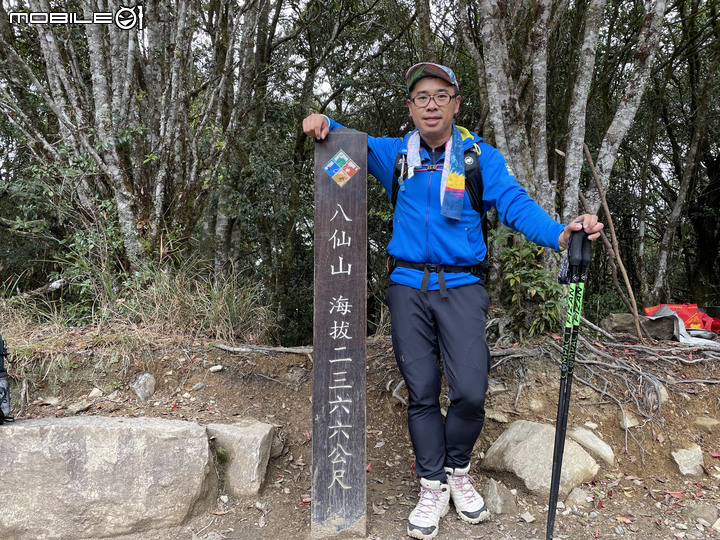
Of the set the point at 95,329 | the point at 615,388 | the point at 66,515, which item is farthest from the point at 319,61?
the point at 66,515

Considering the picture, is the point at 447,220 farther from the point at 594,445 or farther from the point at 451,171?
the point at 594,445

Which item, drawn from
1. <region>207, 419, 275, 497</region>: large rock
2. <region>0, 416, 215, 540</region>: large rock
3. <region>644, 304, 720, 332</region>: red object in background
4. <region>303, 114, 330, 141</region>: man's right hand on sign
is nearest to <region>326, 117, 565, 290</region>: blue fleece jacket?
<region>303, 114, 330, 141</region>: man's right hand on sign

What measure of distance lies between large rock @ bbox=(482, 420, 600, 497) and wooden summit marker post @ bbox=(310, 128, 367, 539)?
3.51 feet

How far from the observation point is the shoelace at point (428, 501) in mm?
2643

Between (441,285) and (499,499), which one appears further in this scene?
(499,499)

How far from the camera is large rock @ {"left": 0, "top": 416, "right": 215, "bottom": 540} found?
8.95ft

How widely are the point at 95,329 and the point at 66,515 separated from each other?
1.78 metres

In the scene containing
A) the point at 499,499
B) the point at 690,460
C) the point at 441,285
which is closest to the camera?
the point at 441,285

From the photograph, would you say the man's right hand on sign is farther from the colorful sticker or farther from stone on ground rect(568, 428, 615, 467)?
stone on ground rect(568, 428, 615, 467)

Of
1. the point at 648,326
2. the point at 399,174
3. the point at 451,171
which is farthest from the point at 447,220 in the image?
the point at 648,326

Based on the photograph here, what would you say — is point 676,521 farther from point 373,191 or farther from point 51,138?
point 51,138

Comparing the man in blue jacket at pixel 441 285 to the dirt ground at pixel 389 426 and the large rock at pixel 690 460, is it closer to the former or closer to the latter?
the dirt ground at pixel 389 426

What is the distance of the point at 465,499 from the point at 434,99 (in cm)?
227

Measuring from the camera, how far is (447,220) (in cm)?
265
